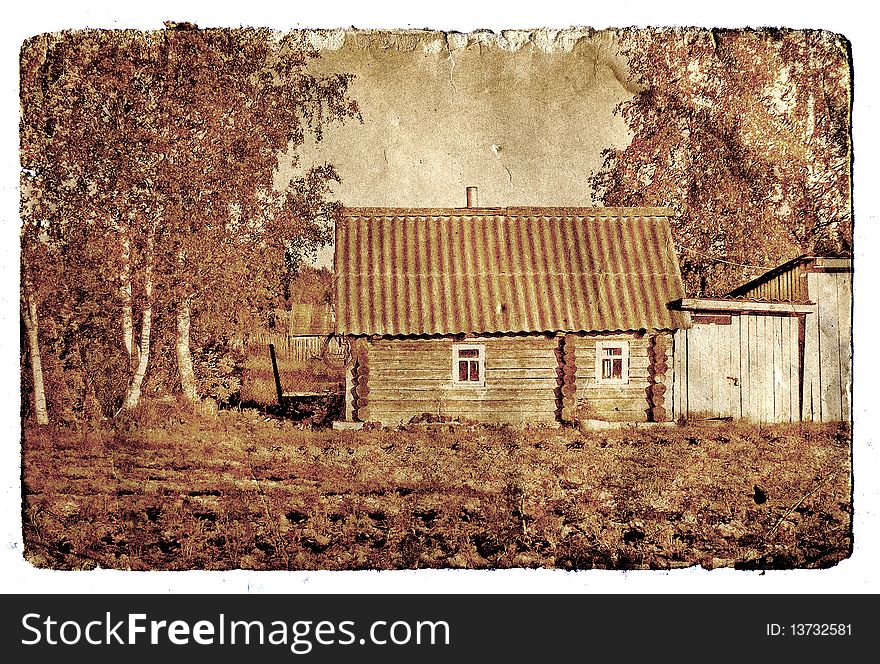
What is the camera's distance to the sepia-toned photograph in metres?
5.17

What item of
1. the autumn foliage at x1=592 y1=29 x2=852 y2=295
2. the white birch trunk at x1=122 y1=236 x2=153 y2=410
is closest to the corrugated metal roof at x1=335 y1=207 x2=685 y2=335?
the autumn foliage at x1=592 y1=29 x2=852 y2=295

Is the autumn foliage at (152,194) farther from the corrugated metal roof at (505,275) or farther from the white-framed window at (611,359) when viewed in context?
the white-framed window at (611,359)

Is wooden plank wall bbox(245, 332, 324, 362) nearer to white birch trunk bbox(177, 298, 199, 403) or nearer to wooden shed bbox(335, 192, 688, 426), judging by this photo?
wooden shed bbox(335, 192, 688, 426)

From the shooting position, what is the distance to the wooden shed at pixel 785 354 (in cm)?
538

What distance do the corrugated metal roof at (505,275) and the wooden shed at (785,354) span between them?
47 cm

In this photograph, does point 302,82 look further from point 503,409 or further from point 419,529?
point 419,529

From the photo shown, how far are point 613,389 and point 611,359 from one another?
295 mm

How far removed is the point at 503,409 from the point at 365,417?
1.23m

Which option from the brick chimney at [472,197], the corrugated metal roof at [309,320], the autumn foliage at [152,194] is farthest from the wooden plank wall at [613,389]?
the autumn foliage at [152,194]

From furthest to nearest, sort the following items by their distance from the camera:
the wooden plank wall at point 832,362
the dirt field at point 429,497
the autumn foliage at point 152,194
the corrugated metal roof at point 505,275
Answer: the corrugated metal roof at point 505,275 → the wooden plank wall at point 832,362 → the autumn foliage at point 152,194 → the dirt field at point 429,497

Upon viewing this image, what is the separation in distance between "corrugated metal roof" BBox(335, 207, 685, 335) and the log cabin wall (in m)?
0.16

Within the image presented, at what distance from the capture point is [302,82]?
526 cm

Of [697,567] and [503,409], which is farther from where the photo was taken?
[503,409]

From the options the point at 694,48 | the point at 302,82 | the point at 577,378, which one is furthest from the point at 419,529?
the point at 694,48
